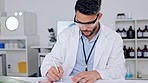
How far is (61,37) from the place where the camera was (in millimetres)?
1334

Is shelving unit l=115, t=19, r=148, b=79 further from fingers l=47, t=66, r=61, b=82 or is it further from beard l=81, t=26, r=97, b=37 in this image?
fingers l=47, t=66, r=61, b=82

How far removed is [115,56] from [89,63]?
170 mm

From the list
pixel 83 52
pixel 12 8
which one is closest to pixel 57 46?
pixel 83 52

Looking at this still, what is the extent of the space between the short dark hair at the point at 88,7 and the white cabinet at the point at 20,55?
256cm

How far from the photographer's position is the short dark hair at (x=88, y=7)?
108 cm

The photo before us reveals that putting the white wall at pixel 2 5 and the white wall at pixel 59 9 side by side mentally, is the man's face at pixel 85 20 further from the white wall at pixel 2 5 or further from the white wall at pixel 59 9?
the white wall at pixel 2 5

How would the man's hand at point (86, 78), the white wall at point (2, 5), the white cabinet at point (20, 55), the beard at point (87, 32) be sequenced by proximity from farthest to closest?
the white wall at point (2, 5)
the white cabinet at point (20, 55)
the beard at point (87, 32)
the man's hand at point (86, 78)

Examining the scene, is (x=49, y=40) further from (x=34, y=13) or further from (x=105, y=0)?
(x=105, y=0)

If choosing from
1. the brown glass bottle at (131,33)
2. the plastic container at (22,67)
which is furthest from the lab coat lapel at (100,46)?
the plastic container at (22,67)

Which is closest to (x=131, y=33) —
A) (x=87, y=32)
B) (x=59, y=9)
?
(x=59, y=9)

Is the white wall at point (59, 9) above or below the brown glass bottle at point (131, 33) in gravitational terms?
above

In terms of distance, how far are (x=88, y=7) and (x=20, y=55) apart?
310 cm

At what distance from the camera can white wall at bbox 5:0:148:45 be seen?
11.9 ft

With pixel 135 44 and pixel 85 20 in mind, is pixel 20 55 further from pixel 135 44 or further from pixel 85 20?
pixel 85 20
